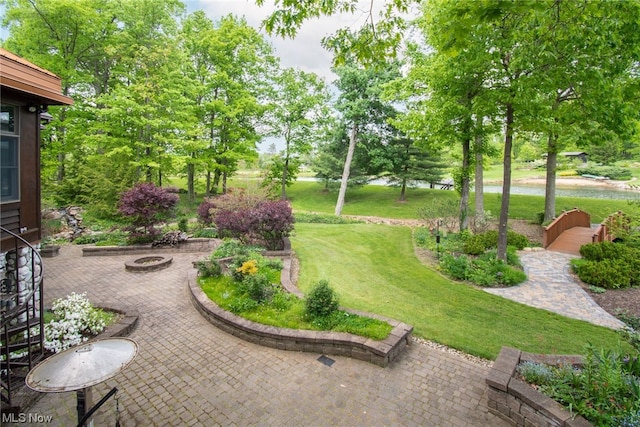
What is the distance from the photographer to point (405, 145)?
2391 centimetres

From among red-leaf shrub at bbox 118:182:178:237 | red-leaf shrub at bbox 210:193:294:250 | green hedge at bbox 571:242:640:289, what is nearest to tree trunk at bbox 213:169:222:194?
red-leaf shrub at bbox 118:182:178:237

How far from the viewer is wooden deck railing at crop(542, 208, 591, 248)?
1171 cm

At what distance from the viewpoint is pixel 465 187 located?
1213cm

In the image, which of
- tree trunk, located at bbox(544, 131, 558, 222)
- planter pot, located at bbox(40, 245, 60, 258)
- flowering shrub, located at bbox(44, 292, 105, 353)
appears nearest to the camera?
flowering shrub, located at bbox(44, 292, 105, 353)

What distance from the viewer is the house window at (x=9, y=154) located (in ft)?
17.4

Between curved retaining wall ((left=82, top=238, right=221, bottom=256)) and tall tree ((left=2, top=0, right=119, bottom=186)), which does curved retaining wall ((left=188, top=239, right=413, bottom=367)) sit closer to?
curved retaining wall ((left=82, top=238, right=221, bottom=256))

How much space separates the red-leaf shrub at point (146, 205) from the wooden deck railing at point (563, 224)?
13.5m

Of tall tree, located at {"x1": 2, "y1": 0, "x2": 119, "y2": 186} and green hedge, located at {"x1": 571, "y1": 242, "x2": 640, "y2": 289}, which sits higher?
tall tree, located at {"x1": 2, "y1": 0, "x2": 119, "y2": 186}

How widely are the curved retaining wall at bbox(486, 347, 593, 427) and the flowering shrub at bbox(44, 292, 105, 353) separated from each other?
241 inches

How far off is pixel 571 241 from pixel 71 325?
14986mm

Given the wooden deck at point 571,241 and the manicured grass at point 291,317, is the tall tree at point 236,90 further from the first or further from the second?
the wooden deck at point 571,241

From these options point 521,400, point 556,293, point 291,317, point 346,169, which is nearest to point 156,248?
point 291,317

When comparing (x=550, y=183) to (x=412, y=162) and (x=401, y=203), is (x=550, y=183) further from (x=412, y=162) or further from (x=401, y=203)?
(x=401, y=203)

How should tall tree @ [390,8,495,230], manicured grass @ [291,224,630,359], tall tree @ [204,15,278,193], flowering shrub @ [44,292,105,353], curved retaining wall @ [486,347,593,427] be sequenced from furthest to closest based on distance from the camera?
tall tree @ [204,15,278,193]
tall tree @ [390,8,495,230]
manicured grass @ [291,224,630,359]
flowering shrub @ [44,292,105,353]
curved retaining wall @ [486,347,593,427]
